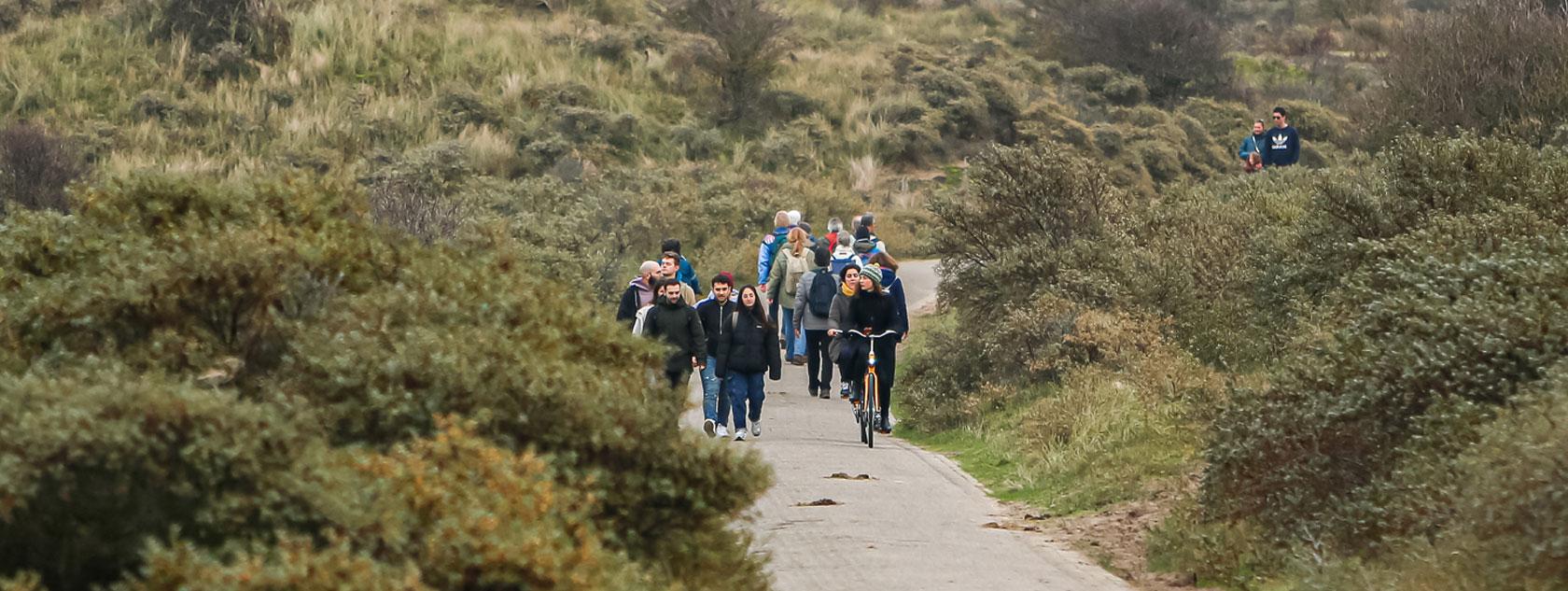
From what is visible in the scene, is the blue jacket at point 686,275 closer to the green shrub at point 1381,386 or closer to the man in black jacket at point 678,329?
the man in black jacket at point 678,329

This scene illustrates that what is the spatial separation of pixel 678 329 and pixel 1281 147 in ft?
42.2

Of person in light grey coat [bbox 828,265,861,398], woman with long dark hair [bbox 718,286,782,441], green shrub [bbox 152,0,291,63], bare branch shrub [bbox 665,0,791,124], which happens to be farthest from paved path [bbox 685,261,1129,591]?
bare branch shrub [bbox 665,0,791,124]

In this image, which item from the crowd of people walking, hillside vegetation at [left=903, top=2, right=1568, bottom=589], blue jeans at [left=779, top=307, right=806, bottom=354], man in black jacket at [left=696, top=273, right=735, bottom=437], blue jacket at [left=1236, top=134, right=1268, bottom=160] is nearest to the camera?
hillside vegetation at [left=903, top=2, right=1568, bottom=589]

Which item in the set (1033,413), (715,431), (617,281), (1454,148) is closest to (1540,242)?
(1454,148)

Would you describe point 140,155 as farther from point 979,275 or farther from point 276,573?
point 276,573

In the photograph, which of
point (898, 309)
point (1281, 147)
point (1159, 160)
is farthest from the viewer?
point (1159, 160)

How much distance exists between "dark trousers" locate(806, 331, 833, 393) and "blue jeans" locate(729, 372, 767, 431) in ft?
11.8

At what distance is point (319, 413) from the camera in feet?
20.3

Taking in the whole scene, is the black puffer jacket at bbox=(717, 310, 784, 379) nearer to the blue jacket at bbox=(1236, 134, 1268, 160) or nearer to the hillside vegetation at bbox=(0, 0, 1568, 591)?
the hillside vegetation at bbox=(0, 0, 1568, 591)

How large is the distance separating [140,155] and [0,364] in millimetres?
31805

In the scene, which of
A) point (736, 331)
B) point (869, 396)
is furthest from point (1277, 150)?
point (736, 331)

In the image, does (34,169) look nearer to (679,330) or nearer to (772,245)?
(772,245)

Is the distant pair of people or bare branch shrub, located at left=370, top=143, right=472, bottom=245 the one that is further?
the distant pair of people

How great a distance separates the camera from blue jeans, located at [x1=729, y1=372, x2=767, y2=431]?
16188 millimetres
